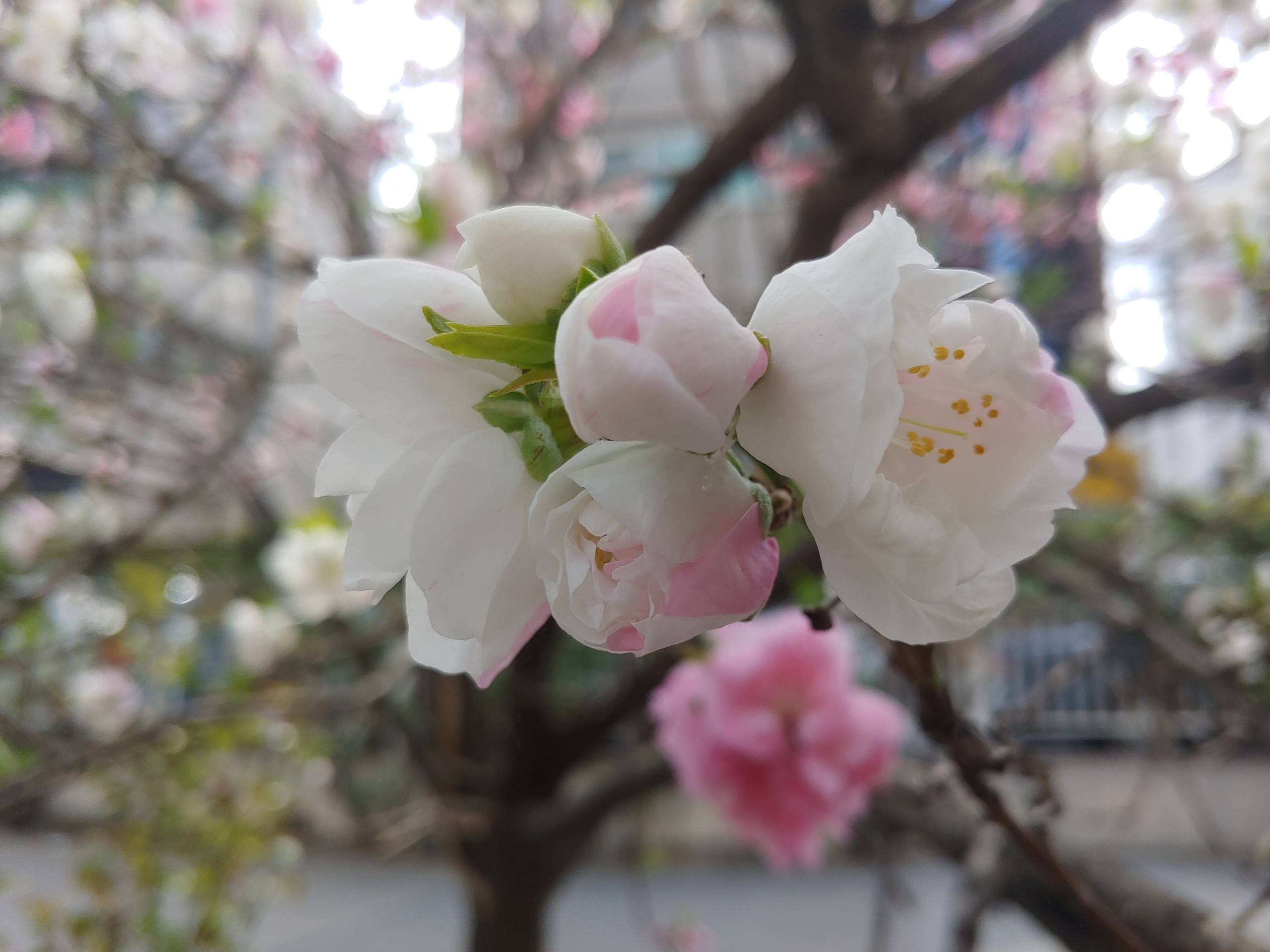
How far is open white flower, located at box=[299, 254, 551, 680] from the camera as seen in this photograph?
21 cm

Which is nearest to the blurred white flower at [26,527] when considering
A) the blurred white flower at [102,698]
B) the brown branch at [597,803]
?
the blurred white flower at [102,698]

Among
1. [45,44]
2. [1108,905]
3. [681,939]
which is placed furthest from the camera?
[681,939]

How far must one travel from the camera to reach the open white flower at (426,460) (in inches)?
8.1

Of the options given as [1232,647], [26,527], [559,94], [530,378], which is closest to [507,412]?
[530,378]

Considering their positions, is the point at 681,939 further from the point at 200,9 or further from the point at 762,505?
Answer: the point at 200,9

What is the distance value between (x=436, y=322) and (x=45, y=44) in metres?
1.23

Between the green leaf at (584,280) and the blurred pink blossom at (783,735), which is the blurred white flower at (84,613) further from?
the green leaf at (584,280)

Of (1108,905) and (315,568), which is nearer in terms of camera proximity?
(1108,905)

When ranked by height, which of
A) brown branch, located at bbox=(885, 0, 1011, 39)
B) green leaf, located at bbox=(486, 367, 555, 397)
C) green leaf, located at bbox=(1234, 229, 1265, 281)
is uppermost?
brown branch, located at bbox=(885, 0, 1011, 39)

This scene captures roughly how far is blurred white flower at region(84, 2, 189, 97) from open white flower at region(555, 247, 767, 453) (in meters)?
1.31

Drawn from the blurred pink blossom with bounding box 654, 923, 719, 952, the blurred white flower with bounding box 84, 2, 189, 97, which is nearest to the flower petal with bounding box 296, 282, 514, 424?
the blurred white flower with bounding box 84, 2, 189, 97

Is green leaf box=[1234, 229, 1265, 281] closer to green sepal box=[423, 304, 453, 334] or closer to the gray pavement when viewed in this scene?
green sepal box=[423, 304, 453, 334]

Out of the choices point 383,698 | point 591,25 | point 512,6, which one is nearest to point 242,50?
point 512,6

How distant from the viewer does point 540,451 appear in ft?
0.67
